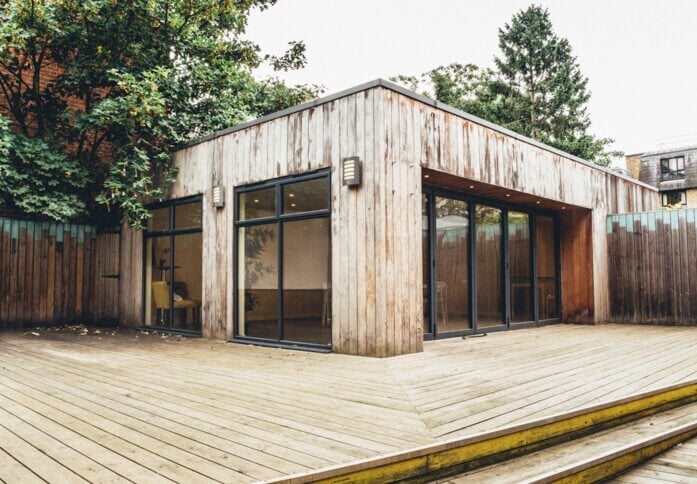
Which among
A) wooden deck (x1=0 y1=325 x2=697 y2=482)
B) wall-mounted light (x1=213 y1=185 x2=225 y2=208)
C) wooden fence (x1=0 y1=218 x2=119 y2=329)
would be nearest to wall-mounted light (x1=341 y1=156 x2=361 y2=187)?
wooden deck (x1=0 y1=325 x2=697 y2=482)

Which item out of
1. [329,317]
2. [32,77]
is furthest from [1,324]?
[329,317]

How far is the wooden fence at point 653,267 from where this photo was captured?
8289 millimetres

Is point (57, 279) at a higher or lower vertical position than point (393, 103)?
lower

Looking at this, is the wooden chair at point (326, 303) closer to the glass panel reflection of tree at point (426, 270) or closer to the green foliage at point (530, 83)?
the glass panel reflection of tree at point (426, 270)

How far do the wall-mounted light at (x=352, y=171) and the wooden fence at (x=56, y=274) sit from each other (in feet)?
18.1

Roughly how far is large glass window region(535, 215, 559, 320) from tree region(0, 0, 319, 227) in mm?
5735

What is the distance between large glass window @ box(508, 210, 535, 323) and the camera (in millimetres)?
7688

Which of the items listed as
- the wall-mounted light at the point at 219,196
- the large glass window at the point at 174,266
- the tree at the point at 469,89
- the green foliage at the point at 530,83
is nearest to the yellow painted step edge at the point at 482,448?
the wall-mounted light at the point at 219,196

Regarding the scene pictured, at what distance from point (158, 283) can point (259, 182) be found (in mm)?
2905

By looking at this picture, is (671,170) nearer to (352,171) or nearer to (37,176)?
(352,171)

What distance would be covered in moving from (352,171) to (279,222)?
Answer: 4.27 feet

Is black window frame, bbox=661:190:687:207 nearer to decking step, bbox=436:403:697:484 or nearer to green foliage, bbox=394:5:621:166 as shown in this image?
green foliage, bbox=394:5:621:166

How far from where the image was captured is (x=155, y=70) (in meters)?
7.85

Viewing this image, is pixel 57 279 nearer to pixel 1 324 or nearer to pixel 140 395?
pixel 1 324
